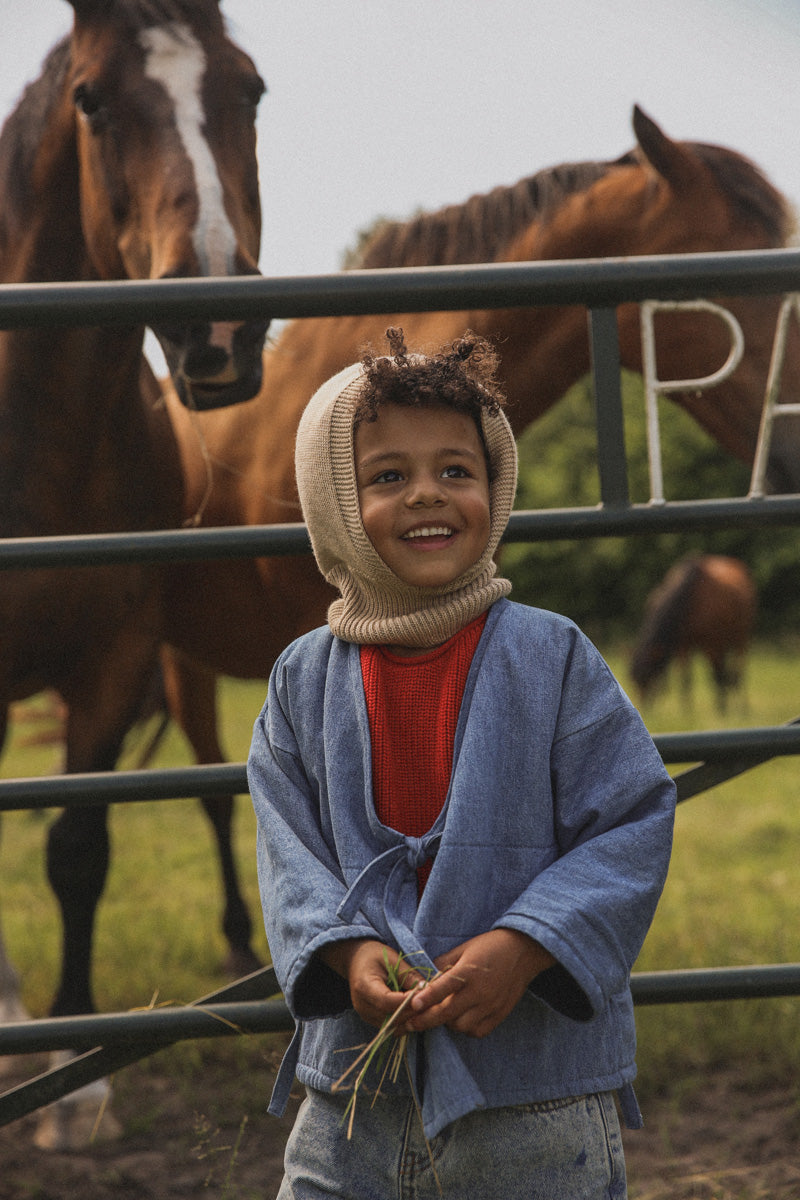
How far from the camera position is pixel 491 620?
126 cm

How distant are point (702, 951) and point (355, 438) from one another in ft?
8.14

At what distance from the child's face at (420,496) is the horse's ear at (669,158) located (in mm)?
2173

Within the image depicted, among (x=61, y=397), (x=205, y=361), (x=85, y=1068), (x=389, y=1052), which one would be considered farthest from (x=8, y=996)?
(x=389, y=1052)

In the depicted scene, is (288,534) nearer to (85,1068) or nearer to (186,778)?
(186,778)

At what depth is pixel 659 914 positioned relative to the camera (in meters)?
3.86

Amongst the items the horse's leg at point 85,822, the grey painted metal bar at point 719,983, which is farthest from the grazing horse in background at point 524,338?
the grey painted metal bar at point 719,983

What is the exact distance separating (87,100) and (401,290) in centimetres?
135

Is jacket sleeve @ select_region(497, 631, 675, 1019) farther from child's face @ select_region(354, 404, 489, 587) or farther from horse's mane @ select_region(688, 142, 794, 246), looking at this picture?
horse's mane @ select_region(688, 142, 794, 246)

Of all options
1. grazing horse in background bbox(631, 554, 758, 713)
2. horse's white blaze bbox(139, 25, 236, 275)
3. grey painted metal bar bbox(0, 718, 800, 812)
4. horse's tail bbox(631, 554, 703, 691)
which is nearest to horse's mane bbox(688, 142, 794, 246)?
horse's white blaze bbox(139, 25, 236, 275)

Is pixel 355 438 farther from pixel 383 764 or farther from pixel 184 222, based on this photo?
pixel 184 222

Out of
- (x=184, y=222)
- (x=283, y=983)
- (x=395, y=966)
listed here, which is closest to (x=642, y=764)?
(x=395, y=966)

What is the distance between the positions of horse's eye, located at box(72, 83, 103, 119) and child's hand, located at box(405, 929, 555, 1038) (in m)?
2.18

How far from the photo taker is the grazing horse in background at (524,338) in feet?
9.75

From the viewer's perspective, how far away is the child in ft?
3.67
